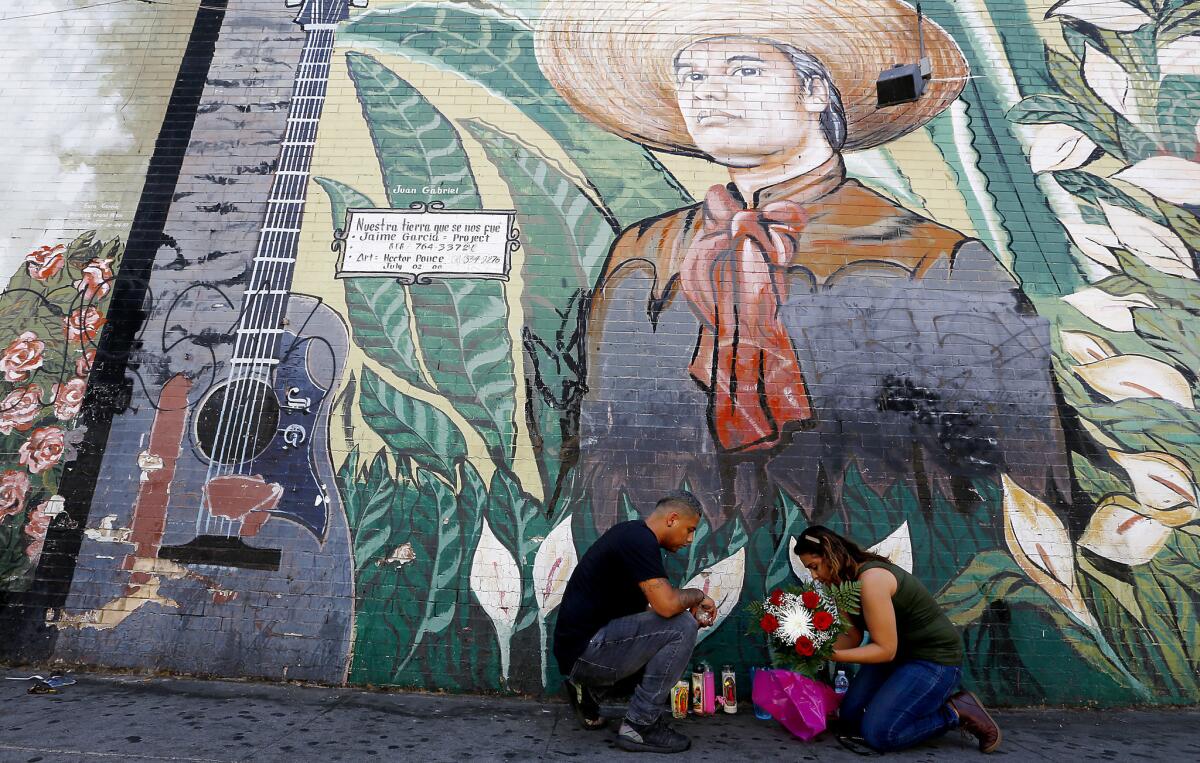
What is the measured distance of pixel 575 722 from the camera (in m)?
4.14

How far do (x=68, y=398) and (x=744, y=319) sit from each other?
5.44m

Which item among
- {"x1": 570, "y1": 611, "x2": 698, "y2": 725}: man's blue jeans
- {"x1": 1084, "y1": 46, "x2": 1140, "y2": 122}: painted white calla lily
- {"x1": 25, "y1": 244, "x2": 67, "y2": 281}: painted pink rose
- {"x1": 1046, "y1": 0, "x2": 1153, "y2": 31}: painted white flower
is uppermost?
{"x1": 1046, "y1": 0, "x2": 1153, "y2": 31}: painted white flower

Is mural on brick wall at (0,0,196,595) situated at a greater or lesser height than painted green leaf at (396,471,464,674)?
greater

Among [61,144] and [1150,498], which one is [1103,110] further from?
[61,144]

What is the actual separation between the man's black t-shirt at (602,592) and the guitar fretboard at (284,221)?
3.21 m

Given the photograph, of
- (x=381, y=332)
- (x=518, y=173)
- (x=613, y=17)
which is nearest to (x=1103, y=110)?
(x=613, y=17)

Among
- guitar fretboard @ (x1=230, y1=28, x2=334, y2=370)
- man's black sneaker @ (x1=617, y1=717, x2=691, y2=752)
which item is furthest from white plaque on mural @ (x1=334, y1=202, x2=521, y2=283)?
man's black sneaker @ (x1=617, y1=717, x2=691, y2=752)

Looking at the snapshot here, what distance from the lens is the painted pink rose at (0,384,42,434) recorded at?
540 cm

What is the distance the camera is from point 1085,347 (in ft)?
17.6

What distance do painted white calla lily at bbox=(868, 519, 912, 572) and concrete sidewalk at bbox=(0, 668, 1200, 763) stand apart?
1.12 meters

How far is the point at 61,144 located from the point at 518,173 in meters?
4.23

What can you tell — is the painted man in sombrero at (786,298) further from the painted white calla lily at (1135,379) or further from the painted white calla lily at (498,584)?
the painted white calla lily at (498,584)

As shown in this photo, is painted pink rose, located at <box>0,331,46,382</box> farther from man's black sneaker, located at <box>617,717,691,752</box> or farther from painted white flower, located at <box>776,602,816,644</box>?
painted white flower, located at <box>776,602,816,644</box>

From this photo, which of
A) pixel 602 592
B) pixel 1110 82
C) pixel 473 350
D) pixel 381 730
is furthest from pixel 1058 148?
pixel 381 730
